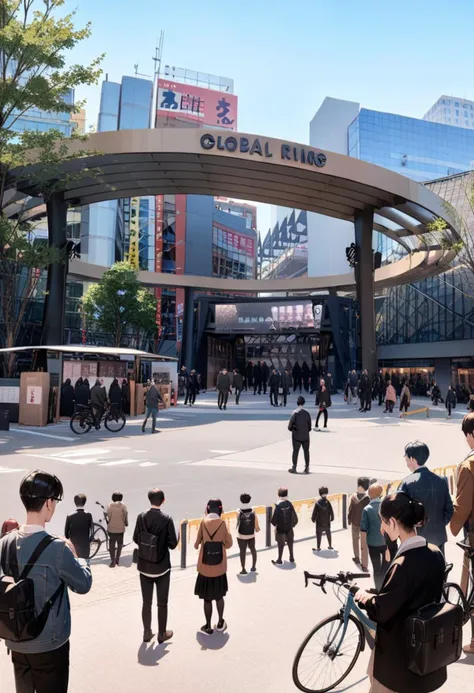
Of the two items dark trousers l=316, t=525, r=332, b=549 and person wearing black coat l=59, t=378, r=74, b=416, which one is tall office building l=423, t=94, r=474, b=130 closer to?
person wearing black coat l=59, t=378, r=74, b=416

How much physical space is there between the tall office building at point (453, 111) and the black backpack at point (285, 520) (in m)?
191

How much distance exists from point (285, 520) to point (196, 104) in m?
92.2

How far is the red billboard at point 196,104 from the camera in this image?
84.2m

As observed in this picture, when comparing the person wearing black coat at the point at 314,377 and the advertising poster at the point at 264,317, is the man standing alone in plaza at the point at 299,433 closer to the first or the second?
the advertising poster at the point at 264,317

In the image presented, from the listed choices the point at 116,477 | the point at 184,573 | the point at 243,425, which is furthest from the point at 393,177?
the point at 184,573

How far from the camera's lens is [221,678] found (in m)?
3.88

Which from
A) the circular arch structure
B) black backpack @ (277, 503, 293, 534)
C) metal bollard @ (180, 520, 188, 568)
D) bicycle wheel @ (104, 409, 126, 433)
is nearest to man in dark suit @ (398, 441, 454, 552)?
black backpack @ (277, 503, 293, 534)

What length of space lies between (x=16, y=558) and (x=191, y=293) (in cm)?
4032

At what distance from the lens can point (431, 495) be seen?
448 cm

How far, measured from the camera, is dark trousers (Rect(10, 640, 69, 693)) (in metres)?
2.66

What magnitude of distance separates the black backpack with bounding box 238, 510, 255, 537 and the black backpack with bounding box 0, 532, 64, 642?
395 cm

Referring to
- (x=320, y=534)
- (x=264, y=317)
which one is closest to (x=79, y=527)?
(x=320, y=534)

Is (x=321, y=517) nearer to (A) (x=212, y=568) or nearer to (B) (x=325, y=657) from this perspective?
(A) (x=212, y=568)

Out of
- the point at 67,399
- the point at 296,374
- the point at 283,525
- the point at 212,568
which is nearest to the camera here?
the point at 212,568
